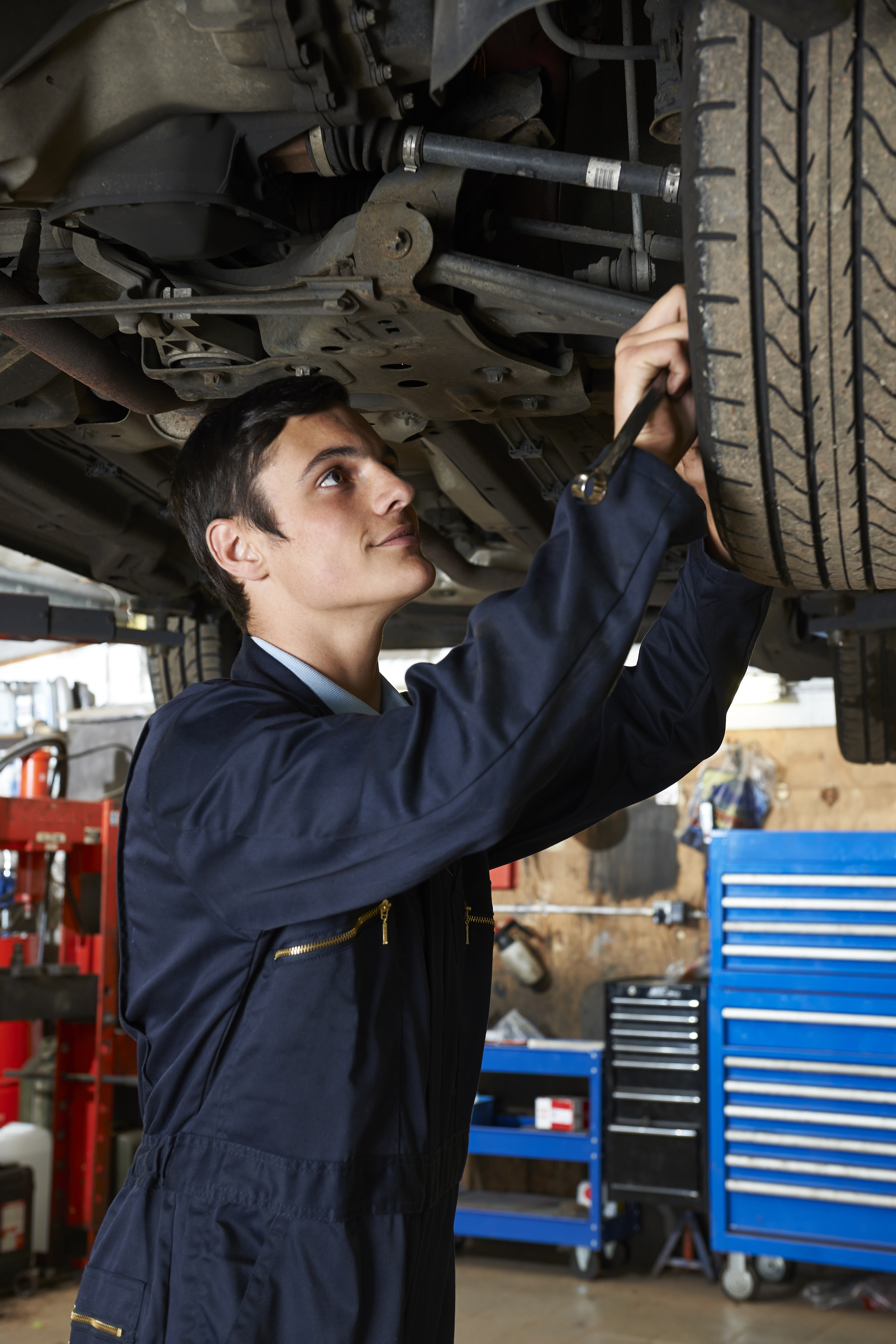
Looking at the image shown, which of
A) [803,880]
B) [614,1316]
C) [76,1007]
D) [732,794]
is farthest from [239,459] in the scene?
[732,794]

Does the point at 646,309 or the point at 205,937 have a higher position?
the point at 646,309

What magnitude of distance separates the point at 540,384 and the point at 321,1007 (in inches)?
50.8

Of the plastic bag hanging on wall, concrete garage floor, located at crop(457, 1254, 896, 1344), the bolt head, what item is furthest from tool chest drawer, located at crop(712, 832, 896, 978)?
the bolt head

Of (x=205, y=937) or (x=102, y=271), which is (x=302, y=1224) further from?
(x=102, y=271)

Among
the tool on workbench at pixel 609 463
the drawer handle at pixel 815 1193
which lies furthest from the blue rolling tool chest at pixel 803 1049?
the tool on workbench at pixel 609 463

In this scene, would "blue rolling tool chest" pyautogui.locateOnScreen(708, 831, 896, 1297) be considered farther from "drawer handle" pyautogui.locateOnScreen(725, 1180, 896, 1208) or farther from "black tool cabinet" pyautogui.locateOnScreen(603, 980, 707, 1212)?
"black tool cabinet" pyautogui.locateOnScreen(603, 980, 707, 1212)

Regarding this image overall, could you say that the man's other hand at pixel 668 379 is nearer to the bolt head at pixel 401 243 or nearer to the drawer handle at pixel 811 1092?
the bolt head at pixel 401 243

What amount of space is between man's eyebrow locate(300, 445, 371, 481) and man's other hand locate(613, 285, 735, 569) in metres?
0.29

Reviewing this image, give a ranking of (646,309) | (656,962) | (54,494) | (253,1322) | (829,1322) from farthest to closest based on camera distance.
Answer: (656,962) < (829,1322) < (54,494) < (646,309) < (253,1322)

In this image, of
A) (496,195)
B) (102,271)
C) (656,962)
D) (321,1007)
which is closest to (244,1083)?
(321,1007)

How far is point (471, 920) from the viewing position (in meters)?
1.15

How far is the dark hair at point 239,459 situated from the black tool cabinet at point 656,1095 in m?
3.34

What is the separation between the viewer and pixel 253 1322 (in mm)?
863

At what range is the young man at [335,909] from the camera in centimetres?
85
